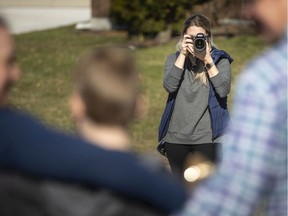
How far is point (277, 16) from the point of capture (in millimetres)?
2568

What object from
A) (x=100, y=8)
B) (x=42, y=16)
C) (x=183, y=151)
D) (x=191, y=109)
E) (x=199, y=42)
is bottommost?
(x=42, y=16)

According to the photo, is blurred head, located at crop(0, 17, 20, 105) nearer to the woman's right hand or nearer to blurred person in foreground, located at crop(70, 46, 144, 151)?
blurred person in foreground, located at crop(70, 46, 144, 151)

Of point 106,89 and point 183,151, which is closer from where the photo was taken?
point 106,89

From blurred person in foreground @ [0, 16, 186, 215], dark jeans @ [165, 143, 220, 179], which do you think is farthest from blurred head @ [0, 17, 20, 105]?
dark jeans @ [165, 143, 220, 179]

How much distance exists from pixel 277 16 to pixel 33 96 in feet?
36.3

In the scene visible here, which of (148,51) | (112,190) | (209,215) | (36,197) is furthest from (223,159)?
(148,51)

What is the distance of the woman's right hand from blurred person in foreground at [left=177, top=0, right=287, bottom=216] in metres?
3.96

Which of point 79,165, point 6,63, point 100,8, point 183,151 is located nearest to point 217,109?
point 183,151

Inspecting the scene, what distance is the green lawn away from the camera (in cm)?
1170

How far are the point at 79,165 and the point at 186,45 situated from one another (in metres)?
4.28

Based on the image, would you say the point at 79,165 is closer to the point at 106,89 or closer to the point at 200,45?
the point at 106,89

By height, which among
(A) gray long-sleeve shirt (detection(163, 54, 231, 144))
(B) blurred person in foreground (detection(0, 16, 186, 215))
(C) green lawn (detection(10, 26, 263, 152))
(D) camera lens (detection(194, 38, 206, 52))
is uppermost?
(B) blurred person in foreground (detection(0, 16, 186, 215))

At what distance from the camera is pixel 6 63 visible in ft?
9.06

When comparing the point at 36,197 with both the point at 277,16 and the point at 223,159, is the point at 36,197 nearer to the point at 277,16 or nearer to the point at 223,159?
the point at 223,159
